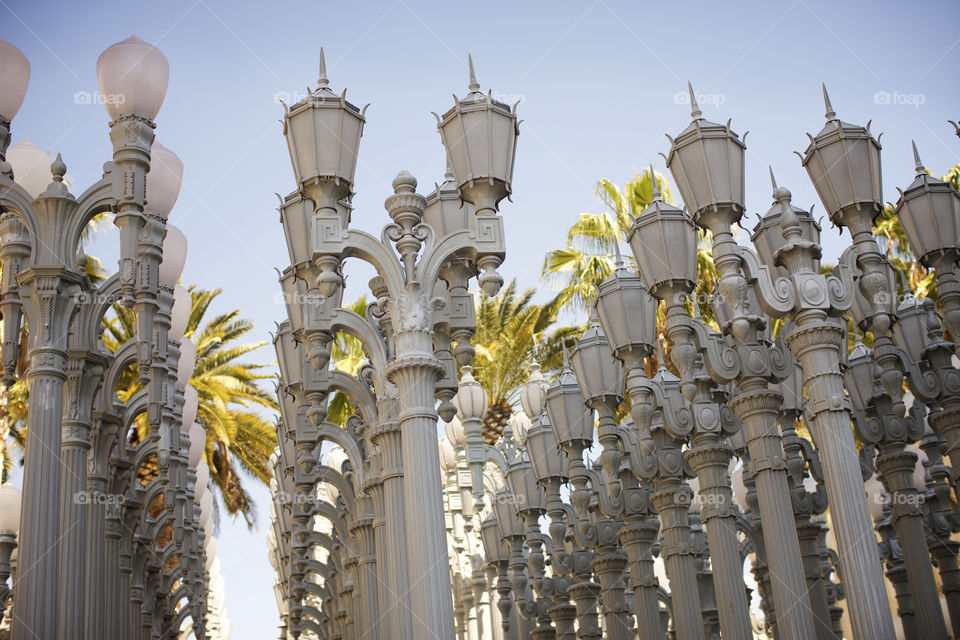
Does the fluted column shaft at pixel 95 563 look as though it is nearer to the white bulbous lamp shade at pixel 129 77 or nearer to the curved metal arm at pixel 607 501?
the white bulbous lamp shade at pixel 129 77

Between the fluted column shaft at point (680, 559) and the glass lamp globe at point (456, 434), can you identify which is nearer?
the fluted column shaft at point (680, 559)

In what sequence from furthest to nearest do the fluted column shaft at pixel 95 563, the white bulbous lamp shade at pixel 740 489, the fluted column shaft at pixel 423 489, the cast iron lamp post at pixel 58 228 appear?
1. the white bulbous lamp shade at pixel 740 489
2. the fluted column shaft at pixel 95 563
3. the cast iron lamp post at pixel 58 228
4. the fluted column shaft at pixel 423 489

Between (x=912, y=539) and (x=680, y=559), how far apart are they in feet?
8.61

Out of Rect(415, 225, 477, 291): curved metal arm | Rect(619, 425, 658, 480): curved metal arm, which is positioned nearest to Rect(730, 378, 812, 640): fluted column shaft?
Rect(619, 425, 658, 480): curved metal arm

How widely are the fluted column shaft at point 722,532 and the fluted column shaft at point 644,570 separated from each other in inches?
80.9

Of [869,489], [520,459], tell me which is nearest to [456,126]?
[520,459]

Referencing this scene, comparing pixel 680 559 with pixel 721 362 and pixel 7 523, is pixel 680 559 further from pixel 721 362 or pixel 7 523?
pixel 7 523

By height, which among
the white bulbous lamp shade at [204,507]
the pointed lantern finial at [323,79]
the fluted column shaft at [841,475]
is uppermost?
the white bulbous lamp shade at [204,507]

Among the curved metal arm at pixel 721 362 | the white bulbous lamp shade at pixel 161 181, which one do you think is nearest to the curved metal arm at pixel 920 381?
the curved metal arm at pixel 721 362

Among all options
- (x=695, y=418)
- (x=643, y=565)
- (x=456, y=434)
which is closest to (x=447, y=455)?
(x=456, y=434)

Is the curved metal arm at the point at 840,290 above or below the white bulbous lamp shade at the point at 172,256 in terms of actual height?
below

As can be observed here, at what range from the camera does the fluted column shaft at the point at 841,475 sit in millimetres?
7754

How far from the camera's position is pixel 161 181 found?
410 inches

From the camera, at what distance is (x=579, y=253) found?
95.5 feet
